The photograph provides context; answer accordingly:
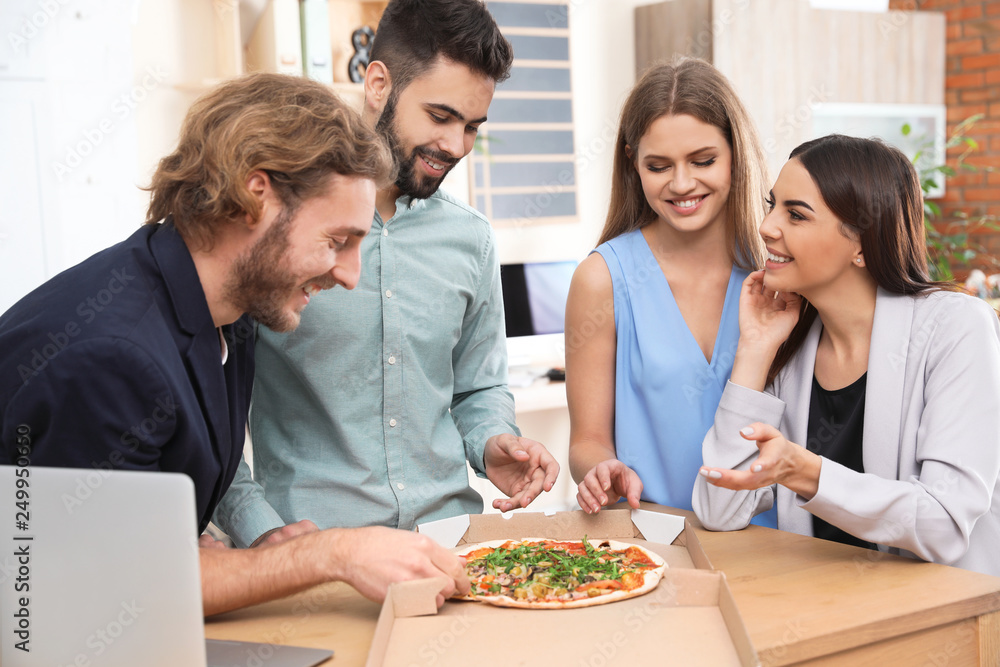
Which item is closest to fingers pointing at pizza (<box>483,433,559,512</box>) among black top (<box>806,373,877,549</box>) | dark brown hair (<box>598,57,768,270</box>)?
black top (<box>806,373,877,549</box>)

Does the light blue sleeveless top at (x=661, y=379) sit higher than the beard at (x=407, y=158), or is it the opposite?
the beard at (x=407, y=158)

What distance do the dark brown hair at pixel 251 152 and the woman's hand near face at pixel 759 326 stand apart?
2.52 feet

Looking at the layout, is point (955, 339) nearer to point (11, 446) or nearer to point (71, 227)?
point (11, 446)

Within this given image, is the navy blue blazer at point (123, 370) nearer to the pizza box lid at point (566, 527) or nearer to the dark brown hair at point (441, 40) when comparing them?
the pizza box lid at point (566, 527)

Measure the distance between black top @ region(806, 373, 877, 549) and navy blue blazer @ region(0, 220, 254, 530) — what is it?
103 centimetres

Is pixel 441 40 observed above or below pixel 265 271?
above

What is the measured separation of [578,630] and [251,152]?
2.47ft

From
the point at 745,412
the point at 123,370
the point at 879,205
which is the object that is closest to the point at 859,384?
the point at 745,412

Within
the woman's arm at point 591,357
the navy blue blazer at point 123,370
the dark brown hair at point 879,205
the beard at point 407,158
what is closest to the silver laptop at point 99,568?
the navy blue blazer at point 123,370

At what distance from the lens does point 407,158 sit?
158cm

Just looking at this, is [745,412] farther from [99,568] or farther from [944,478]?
[99,568]

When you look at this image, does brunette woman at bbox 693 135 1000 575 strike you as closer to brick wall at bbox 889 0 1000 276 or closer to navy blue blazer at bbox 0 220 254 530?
navy blue blazer at bbox 0 220 254 530

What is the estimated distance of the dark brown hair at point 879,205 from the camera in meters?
1.50

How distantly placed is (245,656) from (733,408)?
3.04 feet
